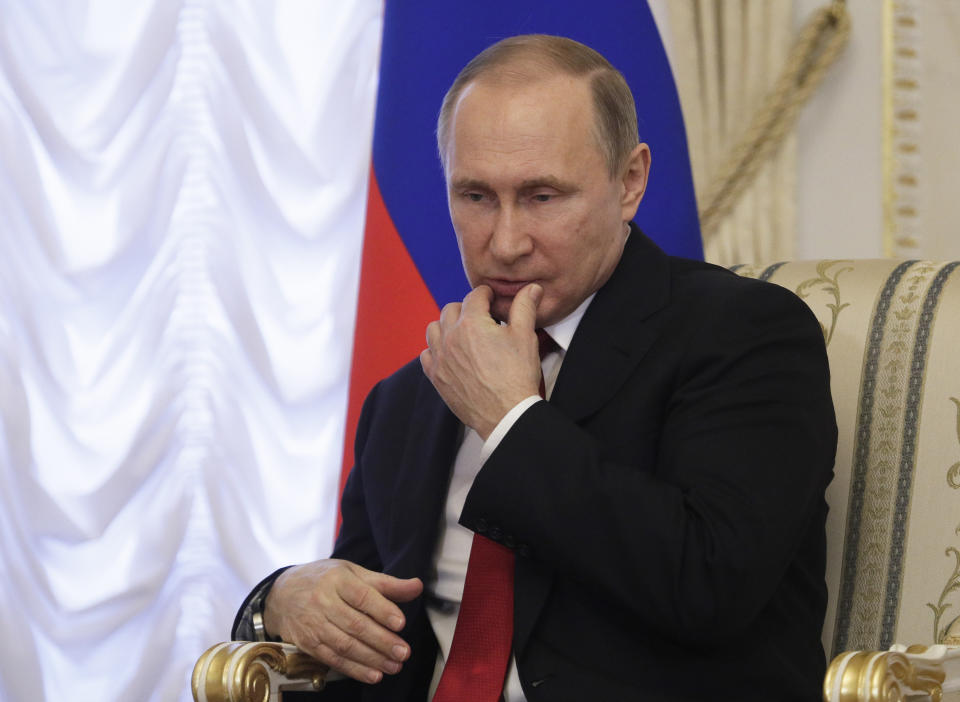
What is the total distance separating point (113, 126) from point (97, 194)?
0.17m

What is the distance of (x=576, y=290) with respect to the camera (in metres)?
1.74

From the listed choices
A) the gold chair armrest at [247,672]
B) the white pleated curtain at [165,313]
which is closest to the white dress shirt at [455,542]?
the gold chair armrest at [247,672]

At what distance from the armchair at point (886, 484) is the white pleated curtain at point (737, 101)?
102 centimetres

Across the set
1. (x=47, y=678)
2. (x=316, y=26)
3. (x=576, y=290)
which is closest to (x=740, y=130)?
(x=316, y=26)

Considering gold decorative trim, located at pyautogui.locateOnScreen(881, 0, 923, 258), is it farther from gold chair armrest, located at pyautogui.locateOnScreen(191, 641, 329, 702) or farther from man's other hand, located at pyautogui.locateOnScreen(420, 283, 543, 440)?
gold chair armrest, located at pyautogui.locateOnScreen(191, 641, 329, 702)

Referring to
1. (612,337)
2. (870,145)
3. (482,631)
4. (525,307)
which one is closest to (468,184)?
(525,307)

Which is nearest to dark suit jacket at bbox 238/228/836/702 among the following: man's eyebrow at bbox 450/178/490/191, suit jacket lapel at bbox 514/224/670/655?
suit jacket lapel at bbox 514/224/670/655

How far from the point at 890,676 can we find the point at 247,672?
0.87 m

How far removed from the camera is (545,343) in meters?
1.77

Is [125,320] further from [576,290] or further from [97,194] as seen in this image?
[576,290]

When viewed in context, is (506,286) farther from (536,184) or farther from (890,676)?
(890,676)

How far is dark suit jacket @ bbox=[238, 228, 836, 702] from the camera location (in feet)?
4.57

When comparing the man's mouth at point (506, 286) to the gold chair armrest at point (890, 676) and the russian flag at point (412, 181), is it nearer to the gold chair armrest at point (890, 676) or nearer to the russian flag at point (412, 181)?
the gold chair armrest at point (890, 676)

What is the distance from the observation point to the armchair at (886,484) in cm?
167
